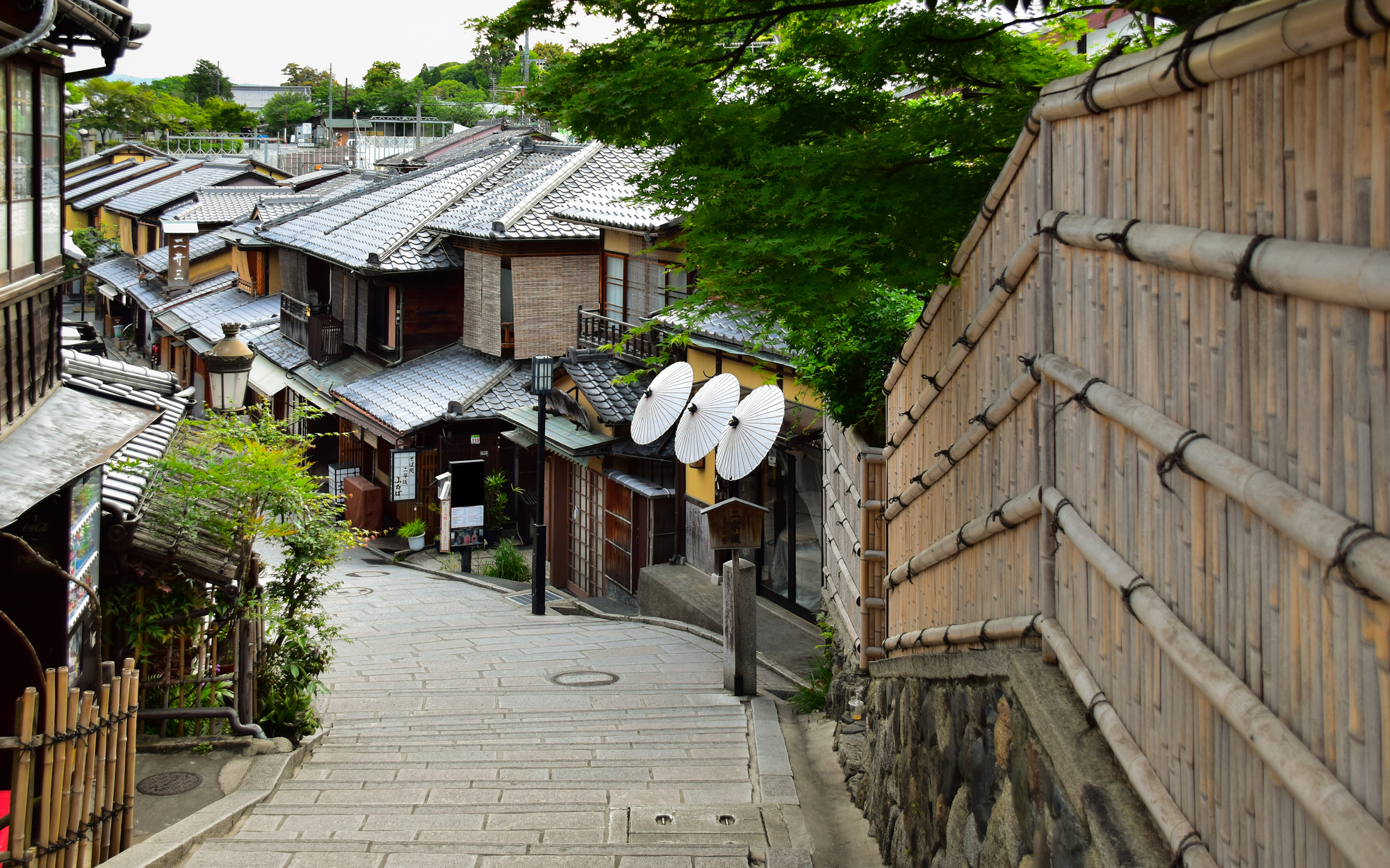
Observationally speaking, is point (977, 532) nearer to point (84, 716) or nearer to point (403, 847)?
point (403, 847)

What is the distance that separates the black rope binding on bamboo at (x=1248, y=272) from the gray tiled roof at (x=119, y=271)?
54.3 meters

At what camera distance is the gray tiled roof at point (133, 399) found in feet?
34.6

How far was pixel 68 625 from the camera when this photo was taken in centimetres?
929

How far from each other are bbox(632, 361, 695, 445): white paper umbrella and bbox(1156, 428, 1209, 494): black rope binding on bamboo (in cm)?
1324

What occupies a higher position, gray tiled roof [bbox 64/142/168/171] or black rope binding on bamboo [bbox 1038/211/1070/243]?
gray tiled roof [bbox 64/142/168/171]

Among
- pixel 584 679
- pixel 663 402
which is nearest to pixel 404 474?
pixel 663 402

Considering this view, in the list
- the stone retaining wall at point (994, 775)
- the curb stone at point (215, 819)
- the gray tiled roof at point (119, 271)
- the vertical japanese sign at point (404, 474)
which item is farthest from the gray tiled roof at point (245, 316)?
the stone retaining wall at point (994, 775)

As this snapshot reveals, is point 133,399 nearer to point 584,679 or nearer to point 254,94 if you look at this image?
point 584,679

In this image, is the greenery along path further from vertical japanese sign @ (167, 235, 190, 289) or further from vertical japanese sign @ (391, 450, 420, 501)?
A: vertical japanese sign @ (167, 235, 190, 289)

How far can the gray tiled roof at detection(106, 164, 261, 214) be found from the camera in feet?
175

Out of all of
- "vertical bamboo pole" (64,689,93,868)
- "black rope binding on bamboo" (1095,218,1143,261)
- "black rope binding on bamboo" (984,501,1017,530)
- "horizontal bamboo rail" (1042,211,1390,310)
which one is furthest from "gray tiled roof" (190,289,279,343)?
"horizontal bamboo rail" (1042,211,1390,310)

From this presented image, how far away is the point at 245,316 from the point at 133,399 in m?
31.0

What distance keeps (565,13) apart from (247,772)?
6587mm

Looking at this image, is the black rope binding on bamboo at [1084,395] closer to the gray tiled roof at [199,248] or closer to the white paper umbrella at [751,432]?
the white paper umbrella at [751,432]
